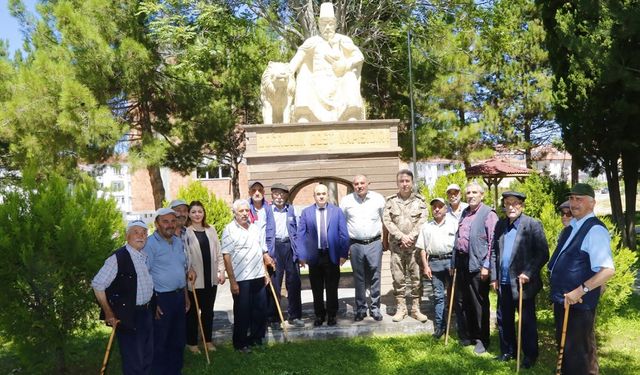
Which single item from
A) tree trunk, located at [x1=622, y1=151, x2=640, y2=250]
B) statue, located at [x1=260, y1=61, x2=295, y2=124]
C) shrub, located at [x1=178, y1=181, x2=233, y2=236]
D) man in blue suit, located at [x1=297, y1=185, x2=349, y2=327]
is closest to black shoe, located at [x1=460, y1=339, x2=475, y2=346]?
man in blue suit, located at [x1=297, y1=185, x2=349, y2=327]

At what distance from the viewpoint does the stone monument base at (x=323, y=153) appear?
7820mm

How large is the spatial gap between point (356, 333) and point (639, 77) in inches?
275

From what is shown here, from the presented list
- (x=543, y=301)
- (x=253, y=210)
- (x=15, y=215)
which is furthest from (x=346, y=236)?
(x=15, y=215)

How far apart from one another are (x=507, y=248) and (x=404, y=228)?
133 centimetres

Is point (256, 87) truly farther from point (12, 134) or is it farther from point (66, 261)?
point (66, 261)

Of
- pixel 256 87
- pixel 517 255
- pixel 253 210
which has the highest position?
pixel 256 87

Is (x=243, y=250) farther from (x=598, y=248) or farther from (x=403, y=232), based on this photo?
(x=598, y=248)

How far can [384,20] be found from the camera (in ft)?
52.7

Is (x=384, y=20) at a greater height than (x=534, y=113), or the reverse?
(x=384, y=20)

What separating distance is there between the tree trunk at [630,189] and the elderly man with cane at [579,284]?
999 centimetres

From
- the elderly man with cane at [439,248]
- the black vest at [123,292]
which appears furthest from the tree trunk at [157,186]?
the black vest at [123,292]

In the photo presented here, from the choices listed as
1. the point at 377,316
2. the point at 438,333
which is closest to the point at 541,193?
the point at 438,333

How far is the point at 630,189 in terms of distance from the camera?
13.0m

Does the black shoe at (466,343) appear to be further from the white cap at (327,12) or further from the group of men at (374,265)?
the white cap at (327,12)
